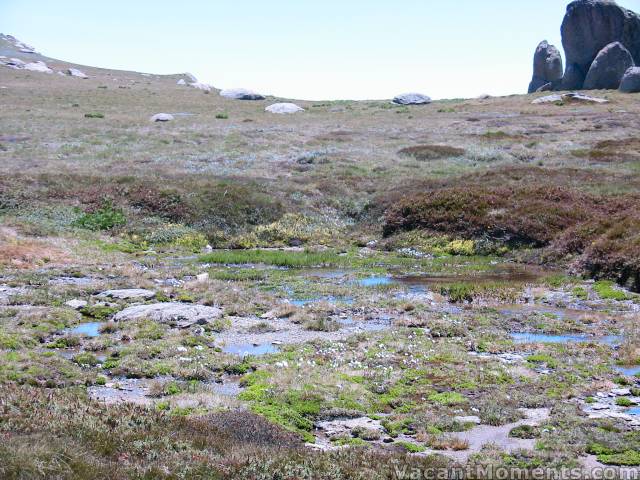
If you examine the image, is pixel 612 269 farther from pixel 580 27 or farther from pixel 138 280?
pixel 580 27

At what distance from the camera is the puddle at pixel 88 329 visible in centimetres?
1952

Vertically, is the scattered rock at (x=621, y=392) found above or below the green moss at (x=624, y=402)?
below

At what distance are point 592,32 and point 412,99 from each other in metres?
33.0

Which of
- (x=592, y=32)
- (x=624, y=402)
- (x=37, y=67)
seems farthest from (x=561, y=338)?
(x=37, y=67)

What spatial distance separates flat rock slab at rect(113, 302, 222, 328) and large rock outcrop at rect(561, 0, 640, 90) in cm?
10747

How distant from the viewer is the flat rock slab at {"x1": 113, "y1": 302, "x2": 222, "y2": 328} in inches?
821

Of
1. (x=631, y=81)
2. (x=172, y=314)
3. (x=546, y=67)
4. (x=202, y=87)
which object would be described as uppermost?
(x=546, y=67)

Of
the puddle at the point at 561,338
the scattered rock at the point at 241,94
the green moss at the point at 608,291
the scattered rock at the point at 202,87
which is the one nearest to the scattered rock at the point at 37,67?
the scattered rock at the point at 202,87

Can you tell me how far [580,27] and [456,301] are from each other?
105 meters

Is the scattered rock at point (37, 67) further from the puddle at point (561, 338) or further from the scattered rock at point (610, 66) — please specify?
the puddle at point (561, 338)

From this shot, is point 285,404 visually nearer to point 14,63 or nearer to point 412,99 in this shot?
point 412,99

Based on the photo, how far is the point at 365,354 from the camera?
1773 centimetres

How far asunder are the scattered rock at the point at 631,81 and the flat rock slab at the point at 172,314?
96958 mm

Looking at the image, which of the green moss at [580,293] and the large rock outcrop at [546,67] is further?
the large rock outcrop at [546,67]
